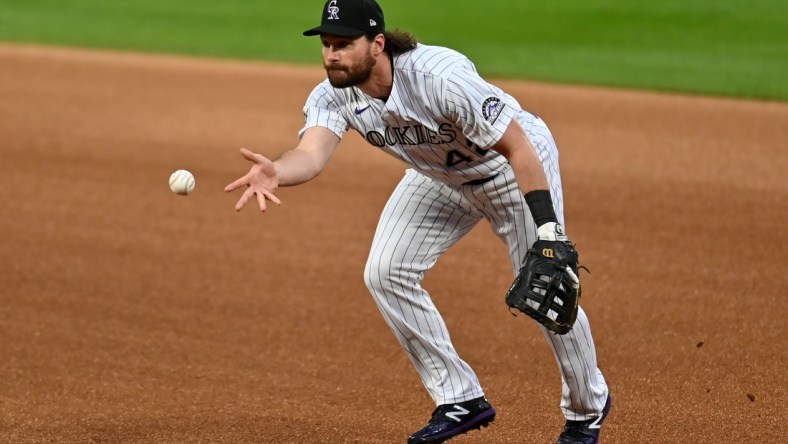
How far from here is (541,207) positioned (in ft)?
14.6

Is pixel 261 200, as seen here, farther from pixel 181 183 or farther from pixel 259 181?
pixel 181 183

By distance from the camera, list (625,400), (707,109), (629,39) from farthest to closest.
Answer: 1. (629,39)
2. (707,109)
3. (625,400)

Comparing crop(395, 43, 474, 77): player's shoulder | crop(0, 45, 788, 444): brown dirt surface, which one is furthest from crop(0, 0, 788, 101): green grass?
crop(395, 43, 474, 77): player's shoulder

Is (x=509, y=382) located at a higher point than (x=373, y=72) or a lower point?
lower

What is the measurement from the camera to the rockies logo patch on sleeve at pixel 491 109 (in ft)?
14.7

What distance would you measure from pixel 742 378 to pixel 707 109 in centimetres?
759

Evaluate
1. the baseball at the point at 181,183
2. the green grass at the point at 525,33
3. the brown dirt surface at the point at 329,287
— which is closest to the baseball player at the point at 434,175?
the baseball at the point at 181,183

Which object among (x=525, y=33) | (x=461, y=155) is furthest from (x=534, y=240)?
(x=525, y=33)

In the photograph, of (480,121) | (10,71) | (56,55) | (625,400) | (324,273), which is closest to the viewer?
(480,121)

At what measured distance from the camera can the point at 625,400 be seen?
18.8 ft

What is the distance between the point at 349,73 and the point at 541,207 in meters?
0.93

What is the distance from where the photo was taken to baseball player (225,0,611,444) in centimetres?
452

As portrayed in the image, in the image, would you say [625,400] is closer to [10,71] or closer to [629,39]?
[10,71]

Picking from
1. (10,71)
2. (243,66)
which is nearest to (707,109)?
(243,66)
